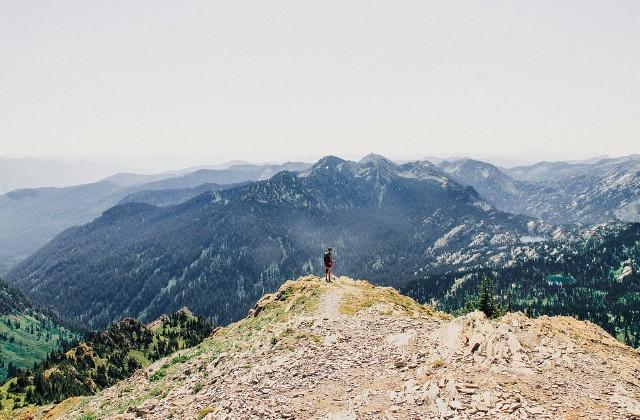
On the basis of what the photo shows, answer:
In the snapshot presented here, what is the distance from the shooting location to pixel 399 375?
95.3ft

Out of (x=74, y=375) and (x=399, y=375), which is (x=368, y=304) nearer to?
(x=399, y=375)

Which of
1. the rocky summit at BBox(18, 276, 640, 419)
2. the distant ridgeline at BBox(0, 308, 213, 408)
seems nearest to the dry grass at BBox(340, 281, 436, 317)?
the rocky summit at BBox(18, 276, 640, 419)

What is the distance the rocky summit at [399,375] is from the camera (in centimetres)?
2323

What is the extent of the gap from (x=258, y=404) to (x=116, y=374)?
177735 millimetres

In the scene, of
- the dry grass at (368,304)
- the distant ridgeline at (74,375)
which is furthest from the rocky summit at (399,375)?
the distant ridgeline at (74,375)

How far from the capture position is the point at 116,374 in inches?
6880

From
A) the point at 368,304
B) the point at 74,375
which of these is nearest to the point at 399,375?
the point at 368,304

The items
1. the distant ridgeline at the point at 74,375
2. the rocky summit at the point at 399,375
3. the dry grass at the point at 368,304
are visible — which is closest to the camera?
the rocky summit at the point at 399,375

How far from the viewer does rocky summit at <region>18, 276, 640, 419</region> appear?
2323cm

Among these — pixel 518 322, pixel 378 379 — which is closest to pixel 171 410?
pixel 378 379

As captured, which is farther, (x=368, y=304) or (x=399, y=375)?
(x=368, y=304)

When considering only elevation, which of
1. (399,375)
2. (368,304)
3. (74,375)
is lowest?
(74,375)

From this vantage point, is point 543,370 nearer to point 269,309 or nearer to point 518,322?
point 518,322

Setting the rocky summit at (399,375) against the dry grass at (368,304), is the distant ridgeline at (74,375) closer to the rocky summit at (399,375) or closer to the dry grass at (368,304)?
the dry grass at (368,304)
